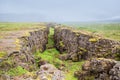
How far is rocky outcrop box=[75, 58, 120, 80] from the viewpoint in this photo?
1192 inches

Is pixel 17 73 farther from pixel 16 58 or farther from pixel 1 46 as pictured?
pixel 1 46

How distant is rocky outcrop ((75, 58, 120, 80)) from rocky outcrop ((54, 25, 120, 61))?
35.0 ft

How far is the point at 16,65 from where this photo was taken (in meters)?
32.7

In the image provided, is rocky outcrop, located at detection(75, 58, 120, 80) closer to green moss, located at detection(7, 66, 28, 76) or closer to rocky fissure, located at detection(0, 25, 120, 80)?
rocky fissure, located at detection(0, 25, 120, 80)

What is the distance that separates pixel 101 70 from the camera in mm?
33438

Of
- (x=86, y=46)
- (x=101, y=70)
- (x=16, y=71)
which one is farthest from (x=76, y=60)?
(x=16, y=71)

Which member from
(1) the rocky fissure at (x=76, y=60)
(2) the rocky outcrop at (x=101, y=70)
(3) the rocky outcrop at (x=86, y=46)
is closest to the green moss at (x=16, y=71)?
(1) the rocky fissure at (x=76, y=60)

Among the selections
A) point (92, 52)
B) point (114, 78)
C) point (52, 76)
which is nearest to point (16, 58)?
point (52, 76)

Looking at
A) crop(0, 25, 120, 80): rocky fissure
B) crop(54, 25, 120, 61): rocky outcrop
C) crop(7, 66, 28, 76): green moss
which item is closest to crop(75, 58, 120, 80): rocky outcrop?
crop(0, 25, 120, 80): rocky fissure

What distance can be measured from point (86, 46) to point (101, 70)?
2237cm

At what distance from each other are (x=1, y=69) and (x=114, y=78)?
14.5 metres

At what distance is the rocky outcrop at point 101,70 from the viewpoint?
99.3 feet

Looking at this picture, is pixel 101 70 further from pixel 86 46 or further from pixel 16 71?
pixel 86 46

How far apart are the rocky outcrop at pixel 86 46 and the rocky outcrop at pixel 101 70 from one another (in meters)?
10.7
